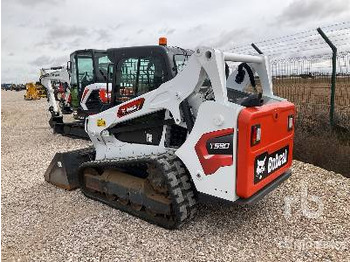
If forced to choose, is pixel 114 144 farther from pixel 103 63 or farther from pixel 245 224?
pixel 103 63

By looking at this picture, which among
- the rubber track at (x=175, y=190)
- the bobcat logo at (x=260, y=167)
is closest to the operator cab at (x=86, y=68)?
the rubber track at (x=175, y=190)

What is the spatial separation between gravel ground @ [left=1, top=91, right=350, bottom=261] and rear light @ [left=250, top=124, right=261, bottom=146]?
1.21 metres

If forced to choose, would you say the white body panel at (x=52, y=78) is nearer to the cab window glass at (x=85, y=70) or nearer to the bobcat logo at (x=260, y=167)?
the cab window glass at (x=85, y=70)

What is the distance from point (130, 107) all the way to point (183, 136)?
34.8 inches

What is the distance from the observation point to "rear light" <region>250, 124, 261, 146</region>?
3819mm

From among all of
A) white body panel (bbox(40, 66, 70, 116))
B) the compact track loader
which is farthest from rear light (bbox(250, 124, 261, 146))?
white body panel (bbox(40, 66, 70, 116))

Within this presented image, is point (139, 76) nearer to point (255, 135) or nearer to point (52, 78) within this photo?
point (255, 135)

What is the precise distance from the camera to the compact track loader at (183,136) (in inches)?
153

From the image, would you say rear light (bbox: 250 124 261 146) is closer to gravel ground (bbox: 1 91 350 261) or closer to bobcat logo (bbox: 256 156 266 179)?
bobcat logo (bbox: 256 156 266 179)

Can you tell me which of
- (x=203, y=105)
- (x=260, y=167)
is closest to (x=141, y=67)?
(x=203, y=105)

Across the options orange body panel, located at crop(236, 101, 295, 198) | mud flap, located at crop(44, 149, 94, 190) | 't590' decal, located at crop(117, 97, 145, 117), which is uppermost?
't590' decal, located at crop(117, 97, 145, 117)

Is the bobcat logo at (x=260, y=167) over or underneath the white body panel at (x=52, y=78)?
underneath

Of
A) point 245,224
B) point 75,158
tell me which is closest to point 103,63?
point 75,158

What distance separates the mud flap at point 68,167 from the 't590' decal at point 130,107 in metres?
1.31
